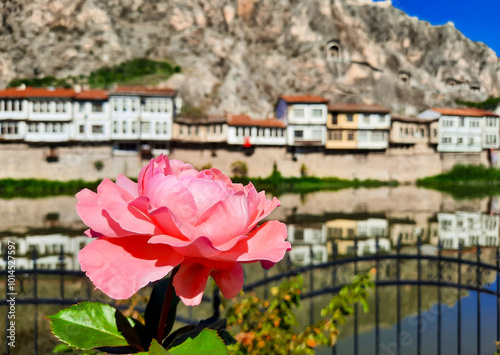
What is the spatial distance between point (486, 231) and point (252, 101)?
3055 centimetres

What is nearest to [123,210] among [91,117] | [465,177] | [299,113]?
[91,117]

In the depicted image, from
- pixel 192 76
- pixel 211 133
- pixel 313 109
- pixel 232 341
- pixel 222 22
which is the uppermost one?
pixel 222 22

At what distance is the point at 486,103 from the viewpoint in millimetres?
45844

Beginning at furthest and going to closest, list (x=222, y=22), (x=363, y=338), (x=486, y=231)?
(x=222, y=22)
(x=486, y=231)
(x=363, y=338)

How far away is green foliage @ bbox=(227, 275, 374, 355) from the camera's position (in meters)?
2.21

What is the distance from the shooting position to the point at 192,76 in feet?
133

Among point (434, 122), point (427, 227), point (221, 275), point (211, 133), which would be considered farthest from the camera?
point (434, 122)

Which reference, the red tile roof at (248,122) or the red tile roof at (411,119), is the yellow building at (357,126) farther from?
the red tile roof at (248,122)

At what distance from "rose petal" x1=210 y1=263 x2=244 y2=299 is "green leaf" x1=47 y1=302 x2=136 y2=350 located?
18 centimetres

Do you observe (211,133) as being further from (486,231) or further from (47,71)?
(486,231)

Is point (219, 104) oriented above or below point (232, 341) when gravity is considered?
above

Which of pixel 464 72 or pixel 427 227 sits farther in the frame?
pixel 464 72

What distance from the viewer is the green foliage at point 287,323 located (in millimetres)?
2205

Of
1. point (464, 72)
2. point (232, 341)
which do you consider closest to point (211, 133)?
point (232, 341)
